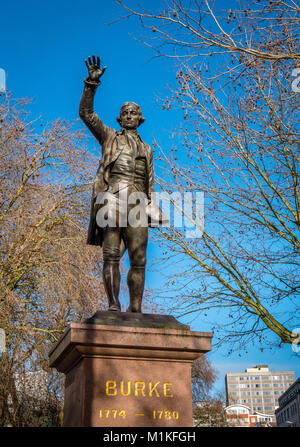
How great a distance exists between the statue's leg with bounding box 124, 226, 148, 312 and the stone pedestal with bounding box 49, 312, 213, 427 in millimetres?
498

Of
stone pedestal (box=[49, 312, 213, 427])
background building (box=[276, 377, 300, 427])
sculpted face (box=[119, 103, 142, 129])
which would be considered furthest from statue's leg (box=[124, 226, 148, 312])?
background building (box=[276, 377, 300, 427])

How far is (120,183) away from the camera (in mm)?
5965

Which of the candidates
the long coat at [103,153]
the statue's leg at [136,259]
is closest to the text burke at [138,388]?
the statue's leg at [136,259]

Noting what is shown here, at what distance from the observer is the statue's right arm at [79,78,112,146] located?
5863 millimetres

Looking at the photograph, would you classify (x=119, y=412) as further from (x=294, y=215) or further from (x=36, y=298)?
(x=36, y=298)

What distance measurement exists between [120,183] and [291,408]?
289 ft

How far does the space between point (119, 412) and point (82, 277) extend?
9.37 m

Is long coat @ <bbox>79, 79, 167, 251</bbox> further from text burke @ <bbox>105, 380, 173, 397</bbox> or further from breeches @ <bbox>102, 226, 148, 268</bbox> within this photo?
text burke @ <bbox>105, 380, 173, 397</bbox>

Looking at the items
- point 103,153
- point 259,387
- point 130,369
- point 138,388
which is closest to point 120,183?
point 103,153

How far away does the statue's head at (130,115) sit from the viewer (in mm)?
6328

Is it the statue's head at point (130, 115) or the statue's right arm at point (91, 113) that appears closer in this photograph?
the statue's right arm at point (91, 113)

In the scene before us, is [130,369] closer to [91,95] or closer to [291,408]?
[91,95]

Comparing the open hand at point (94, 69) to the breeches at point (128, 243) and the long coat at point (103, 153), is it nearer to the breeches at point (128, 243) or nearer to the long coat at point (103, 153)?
the long coat at point (103, 153)

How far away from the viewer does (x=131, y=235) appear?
5.83 metres
